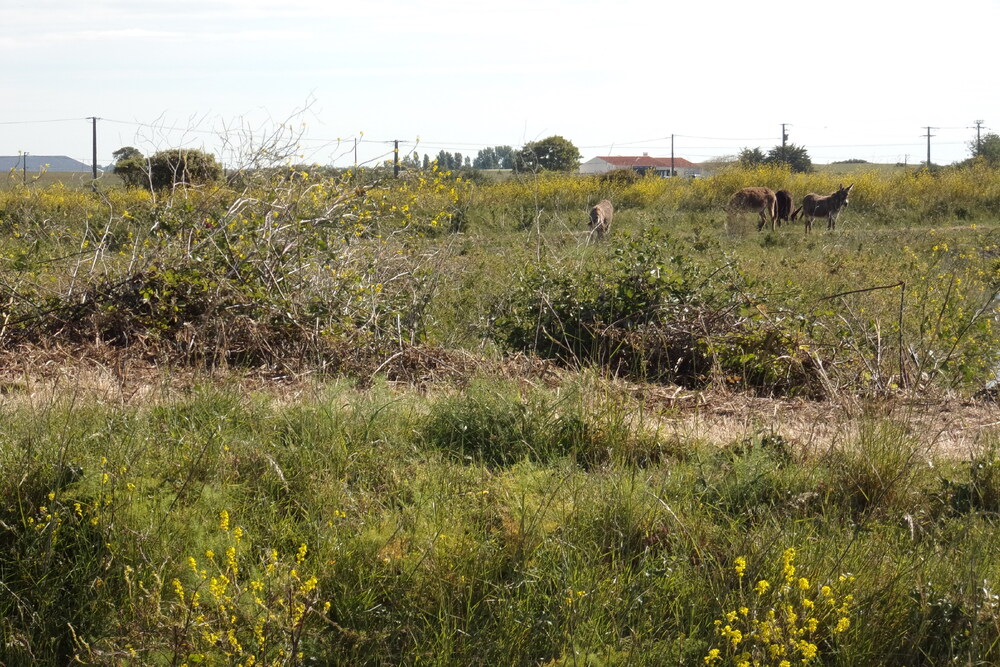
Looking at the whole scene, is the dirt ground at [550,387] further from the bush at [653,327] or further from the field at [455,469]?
the bush at [653,327]

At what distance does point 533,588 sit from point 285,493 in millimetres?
1295

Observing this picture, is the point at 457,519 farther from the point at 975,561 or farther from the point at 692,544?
the point at 975,561

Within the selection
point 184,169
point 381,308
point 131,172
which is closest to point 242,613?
point 381,308

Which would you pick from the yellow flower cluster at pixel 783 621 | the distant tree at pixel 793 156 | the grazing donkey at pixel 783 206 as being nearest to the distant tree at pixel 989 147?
the distant tree at pixel 793 156

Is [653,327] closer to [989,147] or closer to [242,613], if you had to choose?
[242,613]

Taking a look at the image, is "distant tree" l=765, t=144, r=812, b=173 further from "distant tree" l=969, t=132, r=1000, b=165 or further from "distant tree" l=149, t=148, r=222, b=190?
"distant tree" l=149, t=148, r=222, b=190

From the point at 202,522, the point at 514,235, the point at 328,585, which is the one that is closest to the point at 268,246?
the point at 202,522

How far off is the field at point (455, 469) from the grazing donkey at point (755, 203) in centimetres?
1304

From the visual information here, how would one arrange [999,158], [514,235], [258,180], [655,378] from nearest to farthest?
[655,378] → [258,180] → [514,235] → [999,158]

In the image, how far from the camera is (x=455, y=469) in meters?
4.34

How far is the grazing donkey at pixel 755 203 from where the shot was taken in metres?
20.3

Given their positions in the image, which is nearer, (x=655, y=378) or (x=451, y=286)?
(x=655, y=378)

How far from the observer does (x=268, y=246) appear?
7039 mm

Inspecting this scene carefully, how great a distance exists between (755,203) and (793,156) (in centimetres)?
2477
